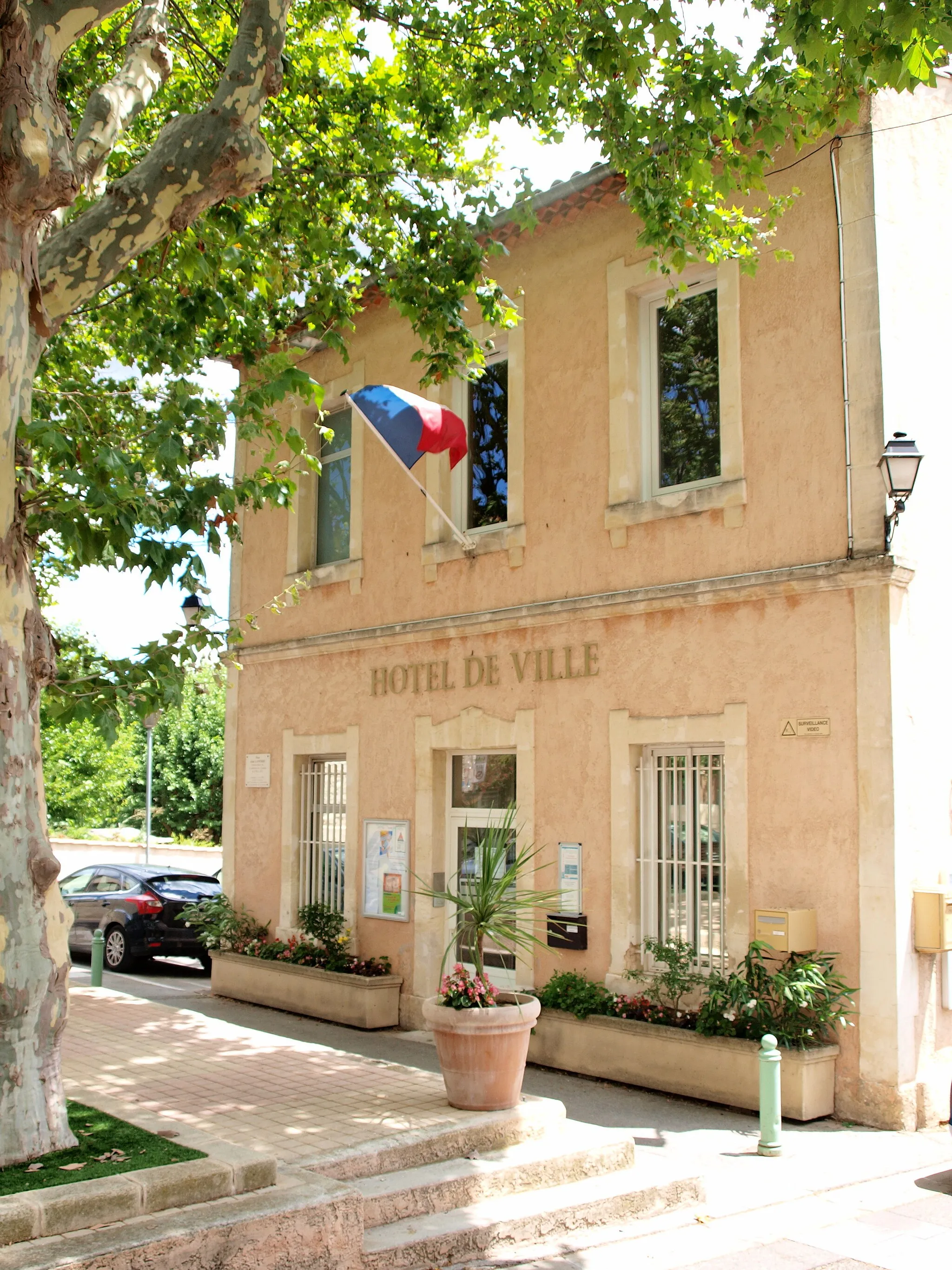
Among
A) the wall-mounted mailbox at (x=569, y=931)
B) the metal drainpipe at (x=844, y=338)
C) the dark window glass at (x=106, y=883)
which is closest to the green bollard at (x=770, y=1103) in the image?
the wall-mounted mailbox at (x=569, y=931)

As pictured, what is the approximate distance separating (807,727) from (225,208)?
617 centimetres

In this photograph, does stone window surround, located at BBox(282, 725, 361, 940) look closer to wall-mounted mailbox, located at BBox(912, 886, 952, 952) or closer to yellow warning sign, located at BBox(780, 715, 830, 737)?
yellow warning sign, located at BBox(780, 715, 830, 737)

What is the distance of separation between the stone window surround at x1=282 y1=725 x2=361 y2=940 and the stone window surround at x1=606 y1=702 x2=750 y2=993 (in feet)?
12.2

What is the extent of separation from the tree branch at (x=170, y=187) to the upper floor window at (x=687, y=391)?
464 centimetres

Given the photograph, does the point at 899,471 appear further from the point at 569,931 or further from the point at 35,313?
the point at 35,313

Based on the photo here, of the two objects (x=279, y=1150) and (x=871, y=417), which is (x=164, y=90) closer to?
(x=871, y=417)

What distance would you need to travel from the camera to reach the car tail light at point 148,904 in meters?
16.8

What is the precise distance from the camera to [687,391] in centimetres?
1058

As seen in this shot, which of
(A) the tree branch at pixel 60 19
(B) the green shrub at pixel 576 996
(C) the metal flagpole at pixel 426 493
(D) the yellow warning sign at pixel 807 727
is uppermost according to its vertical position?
(A) the tree branch at pixel 60 19

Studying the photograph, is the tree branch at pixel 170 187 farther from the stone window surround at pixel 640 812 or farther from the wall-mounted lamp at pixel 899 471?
the stone window surround at pixel 640 812

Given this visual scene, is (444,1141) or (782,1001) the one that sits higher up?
(782,1001)

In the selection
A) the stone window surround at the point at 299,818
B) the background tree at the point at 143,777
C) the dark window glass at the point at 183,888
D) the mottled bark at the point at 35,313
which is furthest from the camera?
the background tree at the point at 143,777

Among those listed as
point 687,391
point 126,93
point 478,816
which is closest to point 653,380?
point 687,391

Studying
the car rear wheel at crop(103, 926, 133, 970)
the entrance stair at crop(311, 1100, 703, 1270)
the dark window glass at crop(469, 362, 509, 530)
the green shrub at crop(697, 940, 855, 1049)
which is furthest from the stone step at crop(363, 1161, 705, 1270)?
the car rear wheel at crop(103, 926, 133, 970)
